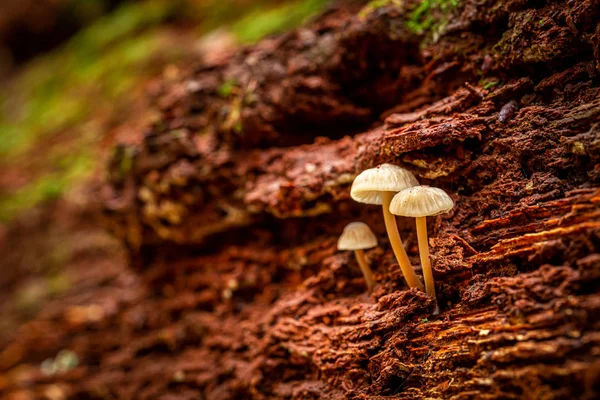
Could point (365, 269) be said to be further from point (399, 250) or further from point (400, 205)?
point (400, 205)

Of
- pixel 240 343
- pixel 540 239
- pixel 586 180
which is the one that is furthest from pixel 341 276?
pixel 586 180

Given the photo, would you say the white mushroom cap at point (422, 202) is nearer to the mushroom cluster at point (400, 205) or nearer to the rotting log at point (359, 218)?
the mushroom cluster at point (400, 205)

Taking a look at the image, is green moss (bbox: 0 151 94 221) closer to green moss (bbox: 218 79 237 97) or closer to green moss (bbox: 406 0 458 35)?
green moss (bbox: 218 79 237 97)

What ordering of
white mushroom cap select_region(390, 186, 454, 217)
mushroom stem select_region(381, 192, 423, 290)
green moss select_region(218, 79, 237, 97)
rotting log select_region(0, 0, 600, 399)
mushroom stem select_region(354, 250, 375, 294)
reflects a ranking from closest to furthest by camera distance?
rotting log select_region(0, 0, 600, 399)
white mushroom cap select_region(390, 186, 454, 217)
mushroom stem select_region(381, 192, 423, 290)
mushroom stem select_region(354, 250, 375, 294)
green moss select_region(218, 79, 237, 97)

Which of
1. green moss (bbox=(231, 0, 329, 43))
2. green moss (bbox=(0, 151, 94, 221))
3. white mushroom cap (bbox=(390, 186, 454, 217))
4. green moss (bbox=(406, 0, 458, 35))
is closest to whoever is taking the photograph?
white mushroom cap (bbox=(390, 186, 454, 217))

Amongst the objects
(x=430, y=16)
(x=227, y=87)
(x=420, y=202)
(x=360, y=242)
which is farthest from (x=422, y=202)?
(x=227, y=87)

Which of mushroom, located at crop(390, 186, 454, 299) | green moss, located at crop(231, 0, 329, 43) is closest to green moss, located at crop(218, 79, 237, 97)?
green moss, located at crop(231, 0, 329, 43)
